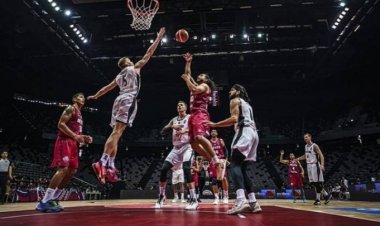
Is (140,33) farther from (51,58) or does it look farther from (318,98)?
(318,98)

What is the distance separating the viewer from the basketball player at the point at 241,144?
491 cm

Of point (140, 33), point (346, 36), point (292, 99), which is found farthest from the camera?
point (292, 99)

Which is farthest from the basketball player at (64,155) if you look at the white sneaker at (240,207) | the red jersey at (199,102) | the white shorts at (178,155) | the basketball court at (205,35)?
the basketball court at (205,35)

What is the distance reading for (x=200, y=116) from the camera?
575cm

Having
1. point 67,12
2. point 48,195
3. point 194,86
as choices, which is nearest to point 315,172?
point 194,86

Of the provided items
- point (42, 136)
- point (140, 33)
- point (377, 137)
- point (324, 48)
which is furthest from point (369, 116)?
point (42, 136)

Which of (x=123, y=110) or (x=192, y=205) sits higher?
(x=123, y=110)

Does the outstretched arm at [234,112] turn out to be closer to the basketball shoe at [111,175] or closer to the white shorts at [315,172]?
the basketball shoe at [111,175]

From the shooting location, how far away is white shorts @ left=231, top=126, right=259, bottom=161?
507cm

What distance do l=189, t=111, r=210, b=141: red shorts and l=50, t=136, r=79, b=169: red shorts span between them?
82.9 inches

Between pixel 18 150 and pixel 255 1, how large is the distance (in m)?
19.4

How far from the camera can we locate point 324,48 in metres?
18.6

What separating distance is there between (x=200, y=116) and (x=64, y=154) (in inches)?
96.4

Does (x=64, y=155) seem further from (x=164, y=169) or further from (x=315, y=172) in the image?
(x=315, y=172)
